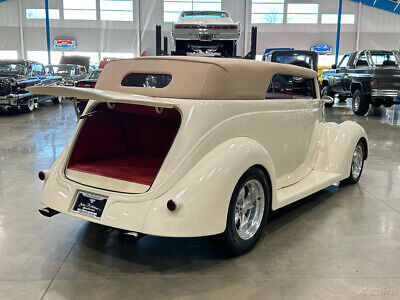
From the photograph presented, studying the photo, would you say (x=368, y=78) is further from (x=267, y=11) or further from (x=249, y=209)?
(x=267, y=11)

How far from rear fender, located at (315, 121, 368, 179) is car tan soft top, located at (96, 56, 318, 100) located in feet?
4.36

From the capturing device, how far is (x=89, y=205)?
9.02 feet

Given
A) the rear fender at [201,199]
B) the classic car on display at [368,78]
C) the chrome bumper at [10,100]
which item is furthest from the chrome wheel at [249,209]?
the chrome bumper at [10,100]

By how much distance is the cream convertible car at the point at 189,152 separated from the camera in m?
2.53

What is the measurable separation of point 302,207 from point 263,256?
1250 millimetres

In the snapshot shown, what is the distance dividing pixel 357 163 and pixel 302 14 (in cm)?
2678

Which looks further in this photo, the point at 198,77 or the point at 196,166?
the point at 198,77

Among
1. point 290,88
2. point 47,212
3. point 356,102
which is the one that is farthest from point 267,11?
point 47,212

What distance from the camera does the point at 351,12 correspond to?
1131 inches

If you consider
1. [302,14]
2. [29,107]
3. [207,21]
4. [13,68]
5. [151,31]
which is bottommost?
[29,107]

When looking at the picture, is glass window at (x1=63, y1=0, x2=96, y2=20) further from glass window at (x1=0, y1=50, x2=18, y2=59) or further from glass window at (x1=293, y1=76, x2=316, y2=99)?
glass window at (x1=293, y1=76, x2=316, y2=99)

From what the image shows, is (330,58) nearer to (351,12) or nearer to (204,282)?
(351,12)

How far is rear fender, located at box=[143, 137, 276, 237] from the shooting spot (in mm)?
2463

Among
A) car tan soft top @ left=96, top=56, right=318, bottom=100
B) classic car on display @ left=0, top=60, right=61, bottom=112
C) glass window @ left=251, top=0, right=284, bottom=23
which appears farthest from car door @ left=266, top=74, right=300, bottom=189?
glass window @ left=251, top=0, right=284, bottom=23
